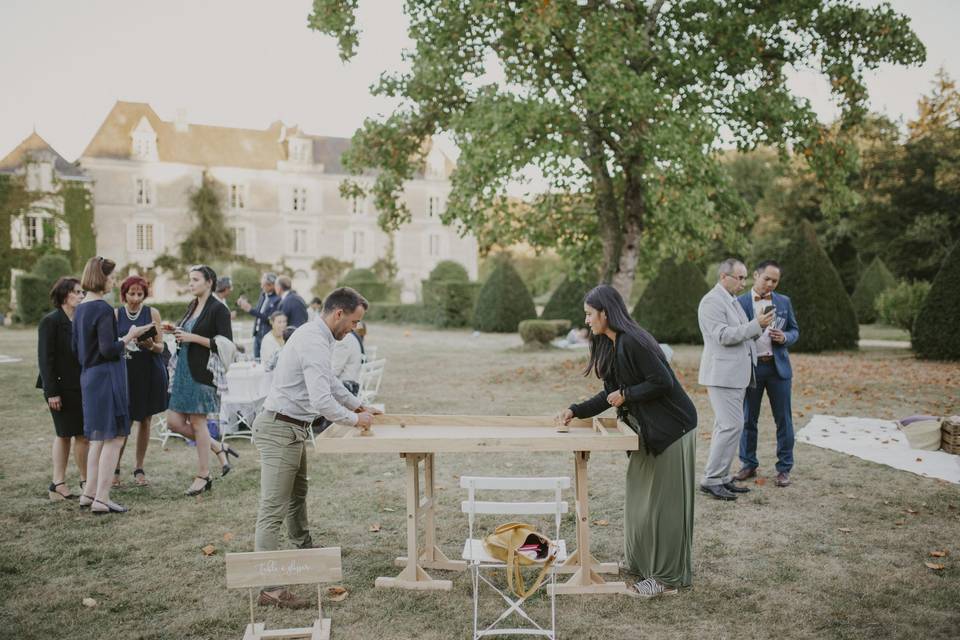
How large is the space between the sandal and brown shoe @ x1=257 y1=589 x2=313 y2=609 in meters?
3.18

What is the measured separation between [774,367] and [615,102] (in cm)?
641

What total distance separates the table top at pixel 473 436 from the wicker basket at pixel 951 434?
8.35 feet

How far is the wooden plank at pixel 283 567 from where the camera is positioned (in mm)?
3850

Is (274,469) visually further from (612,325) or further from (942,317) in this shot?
(942,317)

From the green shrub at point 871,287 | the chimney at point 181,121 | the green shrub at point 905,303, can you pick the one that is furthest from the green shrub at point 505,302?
the chimney at point 181,121

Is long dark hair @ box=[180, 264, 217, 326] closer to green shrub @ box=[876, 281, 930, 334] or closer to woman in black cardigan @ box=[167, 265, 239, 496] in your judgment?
woman in black cardigan @ box=[167, 265, 239, 496]

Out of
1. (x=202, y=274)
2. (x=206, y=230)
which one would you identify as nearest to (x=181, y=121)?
(x=206, y=230)

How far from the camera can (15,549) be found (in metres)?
5.48

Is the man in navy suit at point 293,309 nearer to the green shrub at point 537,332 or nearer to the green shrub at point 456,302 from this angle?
the green shrub at point 537,332

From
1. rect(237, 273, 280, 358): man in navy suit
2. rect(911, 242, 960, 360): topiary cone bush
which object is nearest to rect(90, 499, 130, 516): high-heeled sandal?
rect(237, 273, 280, 358): man in navy suit

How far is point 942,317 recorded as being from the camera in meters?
16.7

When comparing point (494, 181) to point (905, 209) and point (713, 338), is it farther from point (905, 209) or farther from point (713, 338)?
point (905, 209)

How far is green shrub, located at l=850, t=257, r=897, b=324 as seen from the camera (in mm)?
29308

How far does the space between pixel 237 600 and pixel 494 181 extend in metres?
8.84
